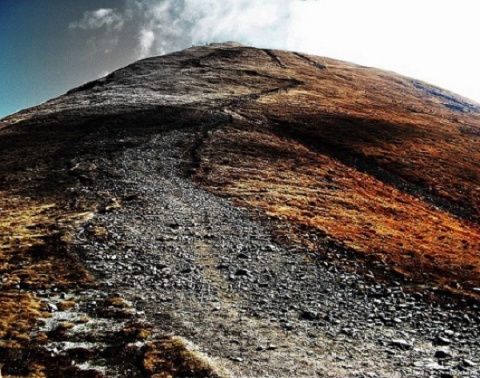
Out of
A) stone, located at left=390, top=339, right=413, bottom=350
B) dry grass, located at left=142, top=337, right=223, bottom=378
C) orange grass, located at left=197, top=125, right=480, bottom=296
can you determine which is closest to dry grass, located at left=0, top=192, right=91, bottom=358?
A: dry grass, located at left=142, top=337, right=223, bottom=378

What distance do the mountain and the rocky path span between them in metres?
0.11

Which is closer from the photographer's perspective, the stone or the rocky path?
the rocky path

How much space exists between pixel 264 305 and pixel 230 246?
8.60 metres

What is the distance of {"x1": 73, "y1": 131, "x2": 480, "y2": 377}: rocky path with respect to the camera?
17297 millimetres

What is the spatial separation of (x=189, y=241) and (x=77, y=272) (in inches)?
336

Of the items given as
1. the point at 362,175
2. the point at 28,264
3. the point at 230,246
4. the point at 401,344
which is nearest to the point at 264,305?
the point at 401,344

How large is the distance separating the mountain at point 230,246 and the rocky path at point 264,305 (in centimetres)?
11

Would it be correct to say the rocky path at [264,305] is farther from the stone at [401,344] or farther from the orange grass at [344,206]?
the orange grass at [344,206]

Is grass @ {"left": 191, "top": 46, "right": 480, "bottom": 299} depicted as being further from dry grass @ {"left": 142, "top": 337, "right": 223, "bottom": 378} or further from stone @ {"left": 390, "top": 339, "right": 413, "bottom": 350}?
dry grass @ {"left": 142, "top": 337, "right": 223, "bottom": 378}

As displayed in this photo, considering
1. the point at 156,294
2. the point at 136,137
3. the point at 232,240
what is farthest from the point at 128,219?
the point at 136,137

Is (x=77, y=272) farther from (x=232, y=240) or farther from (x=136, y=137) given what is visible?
(x=136, y=137)

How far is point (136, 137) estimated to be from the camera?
6662 centimetres

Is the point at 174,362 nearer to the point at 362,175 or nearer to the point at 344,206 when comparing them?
the point at 344,206

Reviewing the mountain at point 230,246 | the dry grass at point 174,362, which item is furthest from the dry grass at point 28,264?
the dry grass at point 174,362
